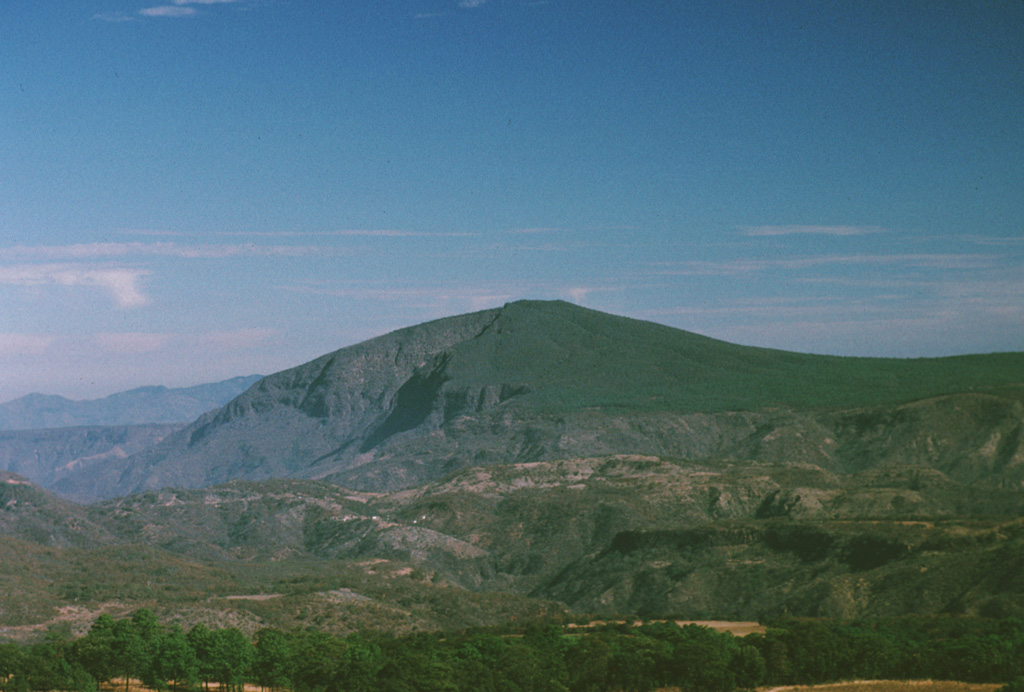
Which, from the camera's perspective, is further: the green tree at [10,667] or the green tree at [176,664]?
the green tree at [176,664]

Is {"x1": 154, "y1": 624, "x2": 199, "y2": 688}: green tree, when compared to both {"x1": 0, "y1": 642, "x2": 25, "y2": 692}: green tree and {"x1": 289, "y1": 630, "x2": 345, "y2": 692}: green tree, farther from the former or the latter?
{"x1": 0, "y1": 642, "x2": 25, "y2": 692}: green tree

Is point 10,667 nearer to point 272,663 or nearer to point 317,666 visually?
point 272,663

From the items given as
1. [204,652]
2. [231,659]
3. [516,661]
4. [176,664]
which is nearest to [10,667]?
[176,664]

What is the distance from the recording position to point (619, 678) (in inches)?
3984

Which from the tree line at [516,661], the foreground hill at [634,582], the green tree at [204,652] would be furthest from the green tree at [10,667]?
the foreground hill at [634,582]

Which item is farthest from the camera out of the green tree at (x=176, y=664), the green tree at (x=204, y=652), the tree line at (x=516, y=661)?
the green tree at (x=204, y=652)

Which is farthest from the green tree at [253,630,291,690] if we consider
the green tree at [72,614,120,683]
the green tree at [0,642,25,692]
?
the green tree at [0,642,25,692]

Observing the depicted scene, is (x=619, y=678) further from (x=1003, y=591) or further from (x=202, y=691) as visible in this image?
(x=1003, y=591)

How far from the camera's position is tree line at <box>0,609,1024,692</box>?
9781cm

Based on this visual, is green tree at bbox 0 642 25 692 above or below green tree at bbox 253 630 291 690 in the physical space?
above

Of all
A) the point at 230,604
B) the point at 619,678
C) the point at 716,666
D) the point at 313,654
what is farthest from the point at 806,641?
the point at 230,604

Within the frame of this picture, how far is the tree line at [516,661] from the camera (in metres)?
97.8

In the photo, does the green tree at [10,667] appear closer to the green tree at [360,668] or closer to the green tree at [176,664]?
the green tree at [176,664]

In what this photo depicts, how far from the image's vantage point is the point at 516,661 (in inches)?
3981
